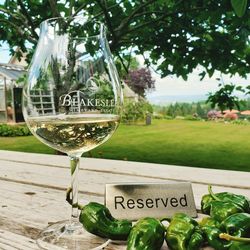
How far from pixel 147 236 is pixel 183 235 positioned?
48 mm

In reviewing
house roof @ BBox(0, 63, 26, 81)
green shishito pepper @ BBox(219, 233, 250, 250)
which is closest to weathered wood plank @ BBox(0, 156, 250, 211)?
green shishito pepper @ BBox(219, 233, 250, 250)

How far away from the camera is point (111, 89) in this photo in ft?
2.16

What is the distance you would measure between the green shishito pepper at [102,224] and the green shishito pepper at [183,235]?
89mm

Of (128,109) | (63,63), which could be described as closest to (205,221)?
(63,63)

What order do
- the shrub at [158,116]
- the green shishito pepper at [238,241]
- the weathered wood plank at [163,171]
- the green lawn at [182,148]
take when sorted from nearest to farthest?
the green shishito pepper at [238,241], the weathered wood plank at [163,171], the green lawn at [182,148], the shrub at [158,116]

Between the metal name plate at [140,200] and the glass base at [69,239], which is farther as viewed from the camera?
the metal name plate at [140,200]

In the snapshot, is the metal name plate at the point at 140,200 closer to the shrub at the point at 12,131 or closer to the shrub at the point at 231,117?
the shrub at the point at 12,131

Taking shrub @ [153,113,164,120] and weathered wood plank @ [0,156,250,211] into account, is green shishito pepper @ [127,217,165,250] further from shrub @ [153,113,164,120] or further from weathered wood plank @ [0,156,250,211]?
shrub @ [153,113,164,120]

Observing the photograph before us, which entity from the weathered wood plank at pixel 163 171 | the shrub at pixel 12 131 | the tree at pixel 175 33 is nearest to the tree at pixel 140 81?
the shrub at pixel 12 131

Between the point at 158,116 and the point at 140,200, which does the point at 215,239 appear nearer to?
the point at 140,200

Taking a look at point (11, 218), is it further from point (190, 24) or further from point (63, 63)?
point (190, 24)

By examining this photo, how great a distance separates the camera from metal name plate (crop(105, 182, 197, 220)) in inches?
27.6

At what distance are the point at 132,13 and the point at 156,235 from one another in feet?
9.28

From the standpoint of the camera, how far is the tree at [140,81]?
18547mm
